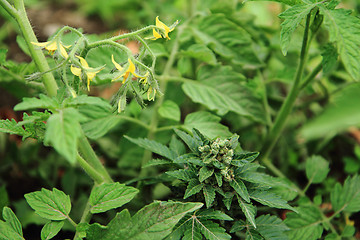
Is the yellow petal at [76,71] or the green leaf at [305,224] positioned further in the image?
the green leaf at [305,224]

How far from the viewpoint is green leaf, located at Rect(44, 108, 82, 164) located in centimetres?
79

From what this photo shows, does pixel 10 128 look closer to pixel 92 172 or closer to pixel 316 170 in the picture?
pixel 92 172

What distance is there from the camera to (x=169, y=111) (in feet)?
5.08

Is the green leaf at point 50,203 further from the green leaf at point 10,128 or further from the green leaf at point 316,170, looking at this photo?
the green leaf at point 316,170

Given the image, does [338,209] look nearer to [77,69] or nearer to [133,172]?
[133,172]

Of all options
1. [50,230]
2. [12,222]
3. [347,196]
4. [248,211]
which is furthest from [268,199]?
[12,222]

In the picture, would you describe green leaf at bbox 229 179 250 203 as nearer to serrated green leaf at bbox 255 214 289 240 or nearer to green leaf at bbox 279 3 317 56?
serrated green leaf at bbox 255 214 289 240

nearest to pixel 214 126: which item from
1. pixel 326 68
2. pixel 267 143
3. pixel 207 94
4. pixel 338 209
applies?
pixel 207 94

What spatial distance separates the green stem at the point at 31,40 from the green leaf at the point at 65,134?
1.38 ft

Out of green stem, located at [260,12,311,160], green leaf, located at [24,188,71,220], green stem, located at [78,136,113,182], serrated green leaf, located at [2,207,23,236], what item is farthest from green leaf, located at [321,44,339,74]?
serrated green leaf, located at [2,207,23,236]

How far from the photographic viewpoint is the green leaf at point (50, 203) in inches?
44.0

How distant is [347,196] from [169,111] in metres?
0.84

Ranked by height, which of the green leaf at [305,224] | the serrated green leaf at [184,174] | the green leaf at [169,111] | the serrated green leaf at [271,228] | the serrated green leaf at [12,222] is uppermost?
the green leaf at [169,111]

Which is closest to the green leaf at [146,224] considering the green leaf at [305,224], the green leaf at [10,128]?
the green leaf at [10,128]
